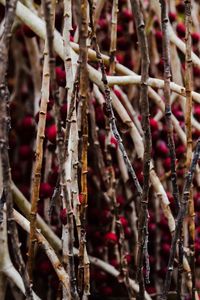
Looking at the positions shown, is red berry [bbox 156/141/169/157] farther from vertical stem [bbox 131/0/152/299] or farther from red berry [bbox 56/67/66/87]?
vertical stem [bbox 131/0/152/299]

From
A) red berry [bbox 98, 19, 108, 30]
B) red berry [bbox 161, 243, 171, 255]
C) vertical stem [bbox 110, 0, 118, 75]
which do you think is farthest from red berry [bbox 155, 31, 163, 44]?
red berry [bbox 161, 243, 171, 255]

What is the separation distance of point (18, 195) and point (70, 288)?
0.42m

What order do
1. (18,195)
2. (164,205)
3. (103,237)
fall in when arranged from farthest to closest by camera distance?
(103,237) → (18,195) → (164,205)

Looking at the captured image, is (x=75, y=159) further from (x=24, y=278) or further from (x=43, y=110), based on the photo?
(x=24, y=278)

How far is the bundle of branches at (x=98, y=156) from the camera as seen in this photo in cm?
73

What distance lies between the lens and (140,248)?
0.77 metres

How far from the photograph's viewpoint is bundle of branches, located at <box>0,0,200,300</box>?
2.40 ft

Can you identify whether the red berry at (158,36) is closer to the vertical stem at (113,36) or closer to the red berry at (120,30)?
the red berry at (120,30)

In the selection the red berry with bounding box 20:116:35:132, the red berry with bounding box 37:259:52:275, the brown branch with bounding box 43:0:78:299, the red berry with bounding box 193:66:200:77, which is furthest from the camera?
the red berry with bounding box 193:66:200:77

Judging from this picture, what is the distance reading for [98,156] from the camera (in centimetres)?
105

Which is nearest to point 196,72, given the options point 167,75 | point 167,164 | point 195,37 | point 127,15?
point 195,37

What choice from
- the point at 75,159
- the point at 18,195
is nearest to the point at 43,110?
the point at 75,159

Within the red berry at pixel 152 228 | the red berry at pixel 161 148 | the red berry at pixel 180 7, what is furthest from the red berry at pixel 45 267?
the red berry at pixel 180 7

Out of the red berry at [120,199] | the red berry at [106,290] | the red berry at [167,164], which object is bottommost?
the red berry at [106,290]
